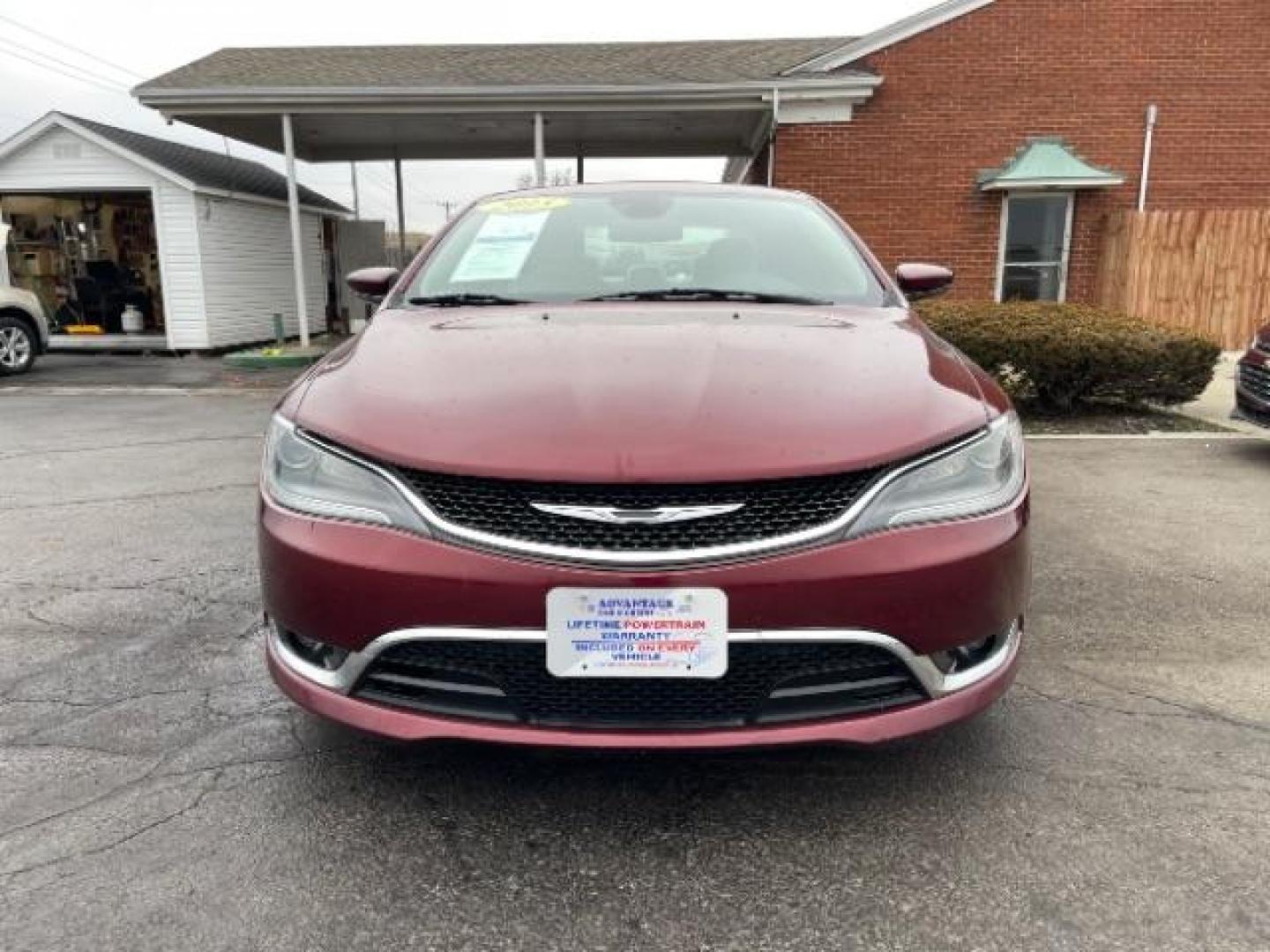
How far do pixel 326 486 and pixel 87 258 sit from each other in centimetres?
1881

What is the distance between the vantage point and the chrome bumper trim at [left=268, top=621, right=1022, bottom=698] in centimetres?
188

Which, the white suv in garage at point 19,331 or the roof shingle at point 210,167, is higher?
the roof shingle at point 210,167

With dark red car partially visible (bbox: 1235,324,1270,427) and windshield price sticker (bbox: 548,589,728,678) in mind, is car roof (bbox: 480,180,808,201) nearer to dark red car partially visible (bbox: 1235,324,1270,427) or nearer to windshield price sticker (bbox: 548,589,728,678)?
windshield price sticker (bbox: 548,589,728,678)

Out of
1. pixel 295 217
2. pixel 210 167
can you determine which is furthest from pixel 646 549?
pixel 210 167

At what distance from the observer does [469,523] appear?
1.93 meters

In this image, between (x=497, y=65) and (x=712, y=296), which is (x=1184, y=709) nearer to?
(x=712, y=296)

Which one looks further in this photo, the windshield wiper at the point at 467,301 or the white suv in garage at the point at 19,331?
the white suv in garage at the point at 19,331

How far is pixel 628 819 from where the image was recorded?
222 cm

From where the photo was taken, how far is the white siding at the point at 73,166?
→ 47.7 ft

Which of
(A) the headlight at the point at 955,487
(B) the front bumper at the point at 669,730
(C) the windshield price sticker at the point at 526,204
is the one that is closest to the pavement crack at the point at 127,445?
(C) the windshield price sticker at the point at 526,204

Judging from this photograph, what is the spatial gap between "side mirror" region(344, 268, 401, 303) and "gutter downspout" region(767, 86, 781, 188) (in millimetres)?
8396

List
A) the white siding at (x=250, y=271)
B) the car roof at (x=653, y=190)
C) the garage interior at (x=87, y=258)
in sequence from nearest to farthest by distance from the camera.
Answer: the car roof at (x=653, y=190)
the white siding at (x=250, y=271)
the garage interior at (x=87, y=258)

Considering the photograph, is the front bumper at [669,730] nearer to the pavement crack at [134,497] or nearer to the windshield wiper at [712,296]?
the windshield wiper at [712,296]

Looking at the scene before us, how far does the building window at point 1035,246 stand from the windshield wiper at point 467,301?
35.1ft
